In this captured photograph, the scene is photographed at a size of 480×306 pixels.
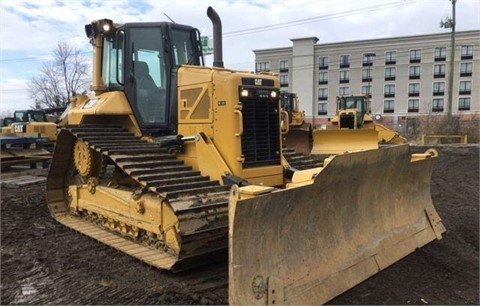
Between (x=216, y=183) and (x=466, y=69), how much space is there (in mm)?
62646

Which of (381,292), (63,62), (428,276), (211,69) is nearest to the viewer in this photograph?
(381,292)

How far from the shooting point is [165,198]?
177 inches

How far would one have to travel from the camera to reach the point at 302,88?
6581 cm

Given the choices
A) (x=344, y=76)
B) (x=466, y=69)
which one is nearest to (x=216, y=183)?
(x=344, y=76)

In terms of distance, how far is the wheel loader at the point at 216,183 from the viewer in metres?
3.88

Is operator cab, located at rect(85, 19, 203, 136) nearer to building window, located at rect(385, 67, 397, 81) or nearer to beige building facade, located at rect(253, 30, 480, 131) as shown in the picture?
beige building facade, located at rect(253, 30, 480, 131)

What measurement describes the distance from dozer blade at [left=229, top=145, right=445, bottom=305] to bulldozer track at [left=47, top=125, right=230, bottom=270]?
0.80 metres

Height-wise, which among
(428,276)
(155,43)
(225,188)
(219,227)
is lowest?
(428,276)

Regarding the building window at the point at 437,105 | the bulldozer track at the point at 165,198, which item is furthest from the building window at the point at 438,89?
the bulldozer track at the point at 165,198

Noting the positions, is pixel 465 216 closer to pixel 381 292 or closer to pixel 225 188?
pixel 381 292

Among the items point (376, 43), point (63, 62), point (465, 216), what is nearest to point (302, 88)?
point (376, 43)

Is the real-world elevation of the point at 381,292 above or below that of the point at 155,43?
below

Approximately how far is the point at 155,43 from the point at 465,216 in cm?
540

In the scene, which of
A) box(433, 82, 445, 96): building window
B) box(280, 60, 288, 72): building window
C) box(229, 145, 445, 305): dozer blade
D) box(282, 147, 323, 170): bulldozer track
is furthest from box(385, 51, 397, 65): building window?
box(229, 145, 445, 305): dozer blade
